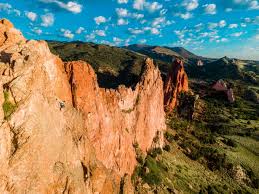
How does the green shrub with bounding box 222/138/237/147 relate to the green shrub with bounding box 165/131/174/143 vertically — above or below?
below

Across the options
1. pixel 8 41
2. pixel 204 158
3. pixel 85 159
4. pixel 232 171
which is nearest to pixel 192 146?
pixel 204 158

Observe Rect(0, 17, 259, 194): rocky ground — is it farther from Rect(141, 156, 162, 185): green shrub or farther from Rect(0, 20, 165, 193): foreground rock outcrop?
Rect(141, 156, 162, 185): green shrub

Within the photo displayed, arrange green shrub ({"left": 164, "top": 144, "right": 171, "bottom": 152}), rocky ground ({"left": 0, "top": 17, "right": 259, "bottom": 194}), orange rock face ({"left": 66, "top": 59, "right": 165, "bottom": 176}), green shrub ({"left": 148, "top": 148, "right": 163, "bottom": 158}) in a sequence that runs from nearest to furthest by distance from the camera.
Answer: rocky ground ({"left": 0, "top": 17, "right": 259, "bottom": 194}) < orange rock face ({"left": 66, "top": 59, "right": 165, "bottom": 176}) < green shrub ({"left": 148, "top": 148, "right": 163, "bottom": 158}) < green shrub ({"left": 164, "top": 144, "right": 171, "bottom": 152})

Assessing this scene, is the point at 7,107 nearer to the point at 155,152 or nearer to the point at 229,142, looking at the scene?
the point at 155,152

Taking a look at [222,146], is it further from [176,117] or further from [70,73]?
[70,73]

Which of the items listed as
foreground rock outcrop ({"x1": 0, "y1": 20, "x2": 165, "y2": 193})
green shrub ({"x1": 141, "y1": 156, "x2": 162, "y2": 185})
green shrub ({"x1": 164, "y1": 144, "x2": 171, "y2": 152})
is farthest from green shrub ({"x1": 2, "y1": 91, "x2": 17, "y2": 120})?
green shrub ({"x1": 164, "y1": 144, "x2": 171, "y2": 152})

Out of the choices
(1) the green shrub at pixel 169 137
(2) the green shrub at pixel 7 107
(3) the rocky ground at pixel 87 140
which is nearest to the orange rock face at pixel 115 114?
(3) the rocky ground at pixel 87 140

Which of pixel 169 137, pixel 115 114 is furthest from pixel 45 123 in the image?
pixel 169 137

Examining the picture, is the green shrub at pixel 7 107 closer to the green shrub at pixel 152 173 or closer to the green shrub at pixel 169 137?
the green shrub at pixel 152 173
